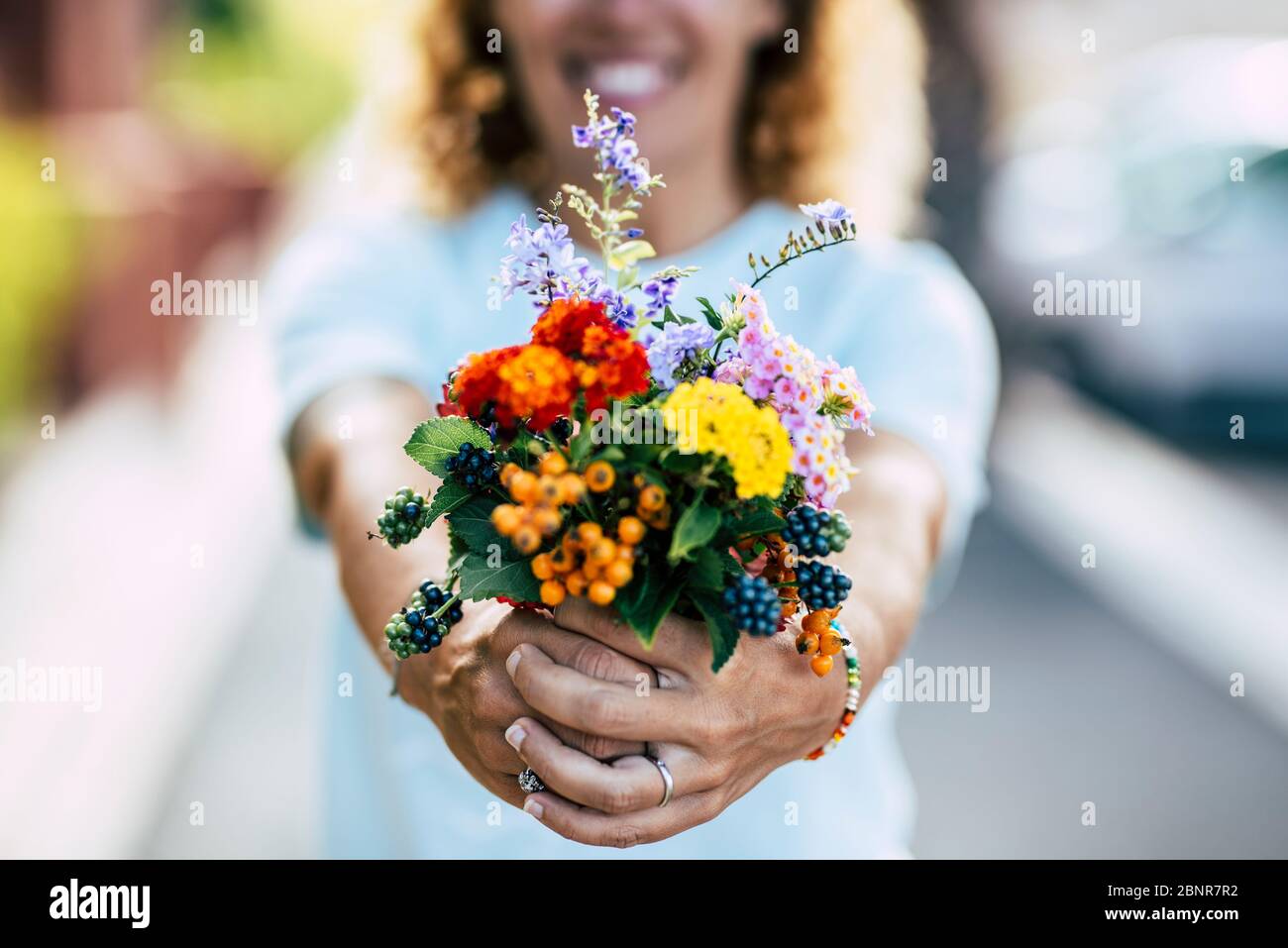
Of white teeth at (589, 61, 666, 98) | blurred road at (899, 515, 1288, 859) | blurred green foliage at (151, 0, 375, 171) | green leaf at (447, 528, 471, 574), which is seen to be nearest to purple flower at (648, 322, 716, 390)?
green leaf at (447, 528, 471, 574)

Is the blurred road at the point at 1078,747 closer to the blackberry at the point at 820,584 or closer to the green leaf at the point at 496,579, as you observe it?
the blackberry at the point at 820,584

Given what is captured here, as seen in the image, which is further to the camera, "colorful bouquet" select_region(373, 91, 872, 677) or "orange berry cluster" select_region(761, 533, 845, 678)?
"orange berry cluster" select_region(761, 533, 845, 678)

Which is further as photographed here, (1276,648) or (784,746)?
(1276,648)

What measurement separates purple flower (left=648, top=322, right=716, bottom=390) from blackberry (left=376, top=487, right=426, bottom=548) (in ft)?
1.13

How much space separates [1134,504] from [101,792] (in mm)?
6201

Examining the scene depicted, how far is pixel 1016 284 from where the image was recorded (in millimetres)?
10078

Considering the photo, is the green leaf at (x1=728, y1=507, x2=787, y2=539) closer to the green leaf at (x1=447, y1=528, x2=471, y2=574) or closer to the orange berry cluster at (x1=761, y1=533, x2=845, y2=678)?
the orange berry cluster at (x1=761, y1=533, x2=845, y2=678)

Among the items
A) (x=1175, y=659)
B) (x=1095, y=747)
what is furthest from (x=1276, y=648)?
(x=1095, y=747)

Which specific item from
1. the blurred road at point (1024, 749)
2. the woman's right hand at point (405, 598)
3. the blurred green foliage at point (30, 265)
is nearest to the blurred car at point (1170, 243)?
the blurred road at point (1024, 749)

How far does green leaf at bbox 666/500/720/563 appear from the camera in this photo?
1.40 m

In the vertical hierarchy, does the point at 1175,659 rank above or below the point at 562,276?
below

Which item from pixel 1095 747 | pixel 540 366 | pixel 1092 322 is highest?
pixel 1092 322

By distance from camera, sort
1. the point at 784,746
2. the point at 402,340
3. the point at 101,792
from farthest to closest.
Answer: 1. the point at 101,792
2. the point at 402,340
3. the point at 784,746

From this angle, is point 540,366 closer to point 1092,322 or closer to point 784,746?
point 784,746
